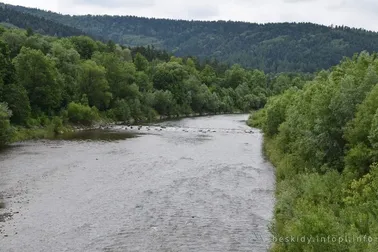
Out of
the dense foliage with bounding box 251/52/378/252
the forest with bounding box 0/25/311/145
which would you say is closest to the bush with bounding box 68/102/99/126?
the forest with bounding box 0/25/311/145

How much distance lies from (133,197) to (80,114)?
5450cm

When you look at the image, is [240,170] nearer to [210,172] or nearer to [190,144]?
[210,172]

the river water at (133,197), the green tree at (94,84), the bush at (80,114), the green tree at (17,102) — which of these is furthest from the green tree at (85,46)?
the river water at (133,197)

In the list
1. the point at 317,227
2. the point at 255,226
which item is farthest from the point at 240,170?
the point at 317,227

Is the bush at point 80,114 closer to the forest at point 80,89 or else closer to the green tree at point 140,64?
the forest at point 80,89

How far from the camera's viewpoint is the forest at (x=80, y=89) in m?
75.0

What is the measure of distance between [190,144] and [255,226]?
132 ft

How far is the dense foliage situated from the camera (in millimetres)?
21234

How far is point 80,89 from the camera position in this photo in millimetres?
103312

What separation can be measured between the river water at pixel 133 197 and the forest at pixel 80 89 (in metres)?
10.3

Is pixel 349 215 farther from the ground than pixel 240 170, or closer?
farther from the ground

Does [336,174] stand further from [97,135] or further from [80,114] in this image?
[80,114]

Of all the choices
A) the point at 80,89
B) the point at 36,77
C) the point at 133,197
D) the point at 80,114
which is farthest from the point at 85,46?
the point at 133,197

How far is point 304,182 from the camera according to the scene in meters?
33.5
